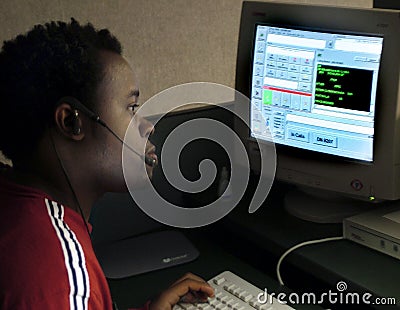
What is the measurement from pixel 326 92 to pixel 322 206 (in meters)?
0.27

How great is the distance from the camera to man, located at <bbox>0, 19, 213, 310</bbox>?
3.19 feet

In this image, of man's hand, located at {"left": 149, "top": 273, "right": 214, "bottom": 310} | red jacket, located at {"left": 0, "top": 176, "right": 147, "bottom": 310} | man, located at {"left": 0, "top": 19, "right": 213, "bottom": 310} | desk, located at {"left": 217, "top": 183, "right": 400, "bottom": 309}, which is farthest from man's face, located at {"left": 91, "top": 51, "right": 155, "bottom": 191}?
desk, located at {"left": 217, "top": 183, "right": 400, "bottom": 309}

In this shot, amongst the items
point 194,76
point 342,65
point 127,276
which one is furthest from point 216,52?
point 127,276

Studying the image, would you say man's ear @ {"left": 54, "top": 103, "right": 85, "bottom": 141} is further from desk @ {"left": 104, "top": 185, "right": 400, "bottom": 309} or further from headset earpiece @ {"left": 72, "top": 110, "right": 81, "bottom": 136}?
desk @ {"left": 104, "top": 185, "right": 400, "bottom": 309}

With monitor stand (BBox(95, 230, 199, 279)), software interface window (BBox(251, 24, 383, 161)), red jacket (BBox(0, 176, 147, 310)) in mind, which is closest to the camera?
red jacket (BBox(0, 176, 147, 310))

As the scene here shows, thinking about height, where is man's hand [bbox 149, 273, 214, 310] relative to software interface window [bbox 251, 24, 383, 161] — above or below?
below

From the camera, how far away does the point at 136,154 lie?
1.19 metres

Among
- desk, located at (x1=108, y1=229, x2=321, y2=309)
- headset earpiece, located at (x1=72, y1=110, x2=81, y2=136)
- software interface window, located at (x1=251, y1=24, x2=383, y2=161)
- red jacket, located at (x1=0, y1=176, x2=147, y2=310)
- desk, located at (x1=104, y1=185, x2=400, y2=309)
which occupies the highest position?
software interface window, located at (x1=251, y1=24, x2=383, y2=161)

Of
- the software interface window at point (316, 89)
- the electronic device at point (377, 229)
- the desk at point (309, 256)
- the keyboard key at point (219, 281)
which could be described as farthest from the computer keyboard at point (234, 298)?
the software interface window at point (316, 89)

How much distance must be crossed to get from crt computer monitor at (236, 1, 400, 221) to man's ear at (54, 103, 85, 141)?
553 millimetres

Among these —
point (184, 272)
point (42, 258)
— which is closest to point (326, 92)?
point (184, 272)

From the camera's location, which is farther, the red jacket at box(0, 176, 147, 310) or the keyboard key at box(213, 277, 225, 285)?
the keyboard key at box(213, 277, 225, 285)

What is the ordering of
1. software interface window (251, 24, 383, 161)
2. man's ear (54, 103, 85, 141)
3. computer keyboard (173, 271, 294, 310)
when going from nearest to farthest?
1. man's ear (54, 103, 85, 141)
2. computer keyboard (173, 271, 294, 310)
3. software interface window (251, 24, 383, 161)

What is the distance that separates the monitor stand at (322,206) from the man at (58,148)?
51 cm
